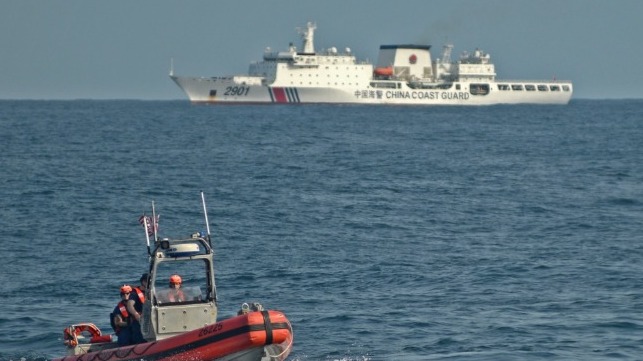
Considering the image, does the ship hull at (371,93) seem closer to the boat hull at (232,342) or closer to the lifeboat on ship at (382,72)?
the lifeboat on ship at (382,72)

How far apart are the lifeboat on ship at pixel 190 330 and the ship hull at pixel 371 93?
4500 inches

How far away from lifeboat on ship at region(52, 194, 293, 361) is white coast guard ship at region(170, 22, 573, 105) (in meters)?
114

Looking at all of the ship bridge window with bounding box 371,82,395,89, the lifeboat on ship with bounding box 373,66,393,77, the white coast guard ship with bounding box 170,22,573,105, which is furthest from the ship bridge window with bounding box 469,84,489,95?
the lifeboat on ship with bounding box 373,66,393,77

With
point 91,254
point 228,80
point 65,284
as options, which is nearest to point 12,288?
point 65,284

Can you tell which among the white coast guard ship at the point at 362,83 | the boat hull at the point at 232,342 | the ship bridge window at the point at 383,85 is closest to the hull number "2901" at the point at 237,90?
the white coast guard ship at the point at 362,83

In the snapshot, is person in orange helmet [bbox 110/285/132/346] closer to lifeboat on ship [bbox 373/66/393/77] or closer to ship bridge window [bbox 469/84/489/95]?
ship bridge window [bbox 469/84/489/95]

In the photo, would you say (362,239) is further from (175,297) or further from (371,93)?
(371,93)

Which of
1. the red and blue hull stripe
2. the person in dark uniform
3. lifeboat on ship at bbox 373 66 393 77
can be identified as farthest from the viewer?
lifeboat on ship at bbox 373 66 393 77

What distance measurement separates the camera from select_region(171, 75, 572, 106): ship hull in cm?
13062

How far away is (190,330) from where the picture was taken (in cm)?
1488

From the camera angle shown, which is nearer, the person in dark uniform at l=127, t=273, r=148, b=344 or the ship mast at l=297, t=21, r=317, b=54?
the person in dark uniform at l=127, t=273, r=148, b=344

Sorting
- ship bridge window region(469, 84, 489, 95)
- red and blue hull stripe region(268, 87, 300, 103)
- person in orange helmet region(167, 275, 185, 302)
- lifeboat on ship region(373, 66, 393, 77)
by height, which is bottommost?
person in orange helmet region(167, 275, 185, 302)

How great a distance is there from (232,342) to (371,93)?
390 feet

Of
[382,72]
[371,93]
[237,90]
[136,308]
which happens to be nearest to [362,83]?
[371,93]
